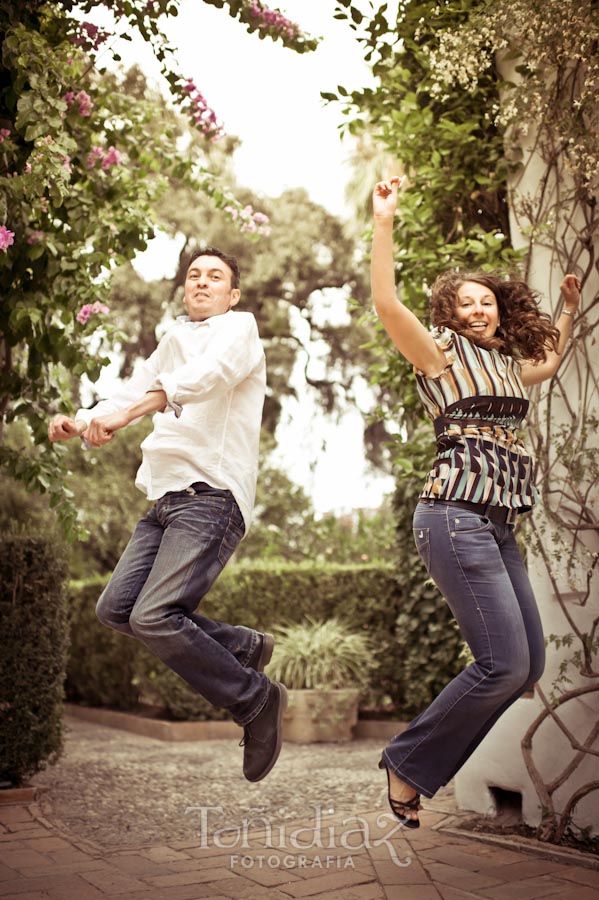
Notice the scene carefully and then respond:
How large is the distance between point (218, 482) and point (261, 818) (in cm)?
214

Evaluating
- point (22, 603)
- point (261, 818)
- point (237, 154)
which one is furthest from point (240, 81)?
point (261, 818)

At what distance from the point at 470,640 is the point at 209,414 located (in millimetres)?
1146

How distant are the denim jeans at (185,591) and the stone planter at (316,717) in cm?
427

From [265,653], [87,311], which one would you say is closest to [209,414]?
[265,653]

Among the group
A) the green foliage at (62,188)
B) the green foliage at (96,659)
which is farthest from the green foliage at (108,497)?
the green foliage at (62,188)

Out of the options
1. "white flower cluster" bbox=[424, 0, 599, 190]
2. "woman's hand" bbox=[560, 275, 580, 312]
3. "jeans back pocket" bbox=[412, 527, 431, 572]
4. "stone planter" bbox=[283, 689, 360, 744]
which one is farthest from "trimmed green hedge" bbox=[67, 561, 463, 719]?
"jeans back pocket" bbox=[412, 527, 431, 572]

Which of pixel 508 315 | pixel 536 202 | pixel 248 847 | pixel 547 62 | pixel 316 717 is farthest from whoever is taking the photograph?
pixel 316 717

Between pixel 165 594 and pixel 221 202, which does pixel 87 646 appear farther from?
pixel 165 594

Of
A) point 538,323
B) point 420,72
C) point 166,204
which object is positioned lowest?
point 538,323

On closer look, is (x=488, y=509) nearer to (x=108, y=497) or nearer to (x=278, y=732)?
(x=278, y=732)

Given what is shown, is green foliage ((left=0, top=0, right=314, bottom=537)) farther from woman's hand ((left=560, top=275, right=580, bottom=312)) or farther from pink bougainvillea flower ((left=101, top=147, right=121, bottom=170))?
woman's hand ((left=560, top=275, right=580, bottom=312))

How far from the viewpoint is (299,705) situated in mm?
7176

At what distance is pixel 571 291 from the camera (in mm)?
3541

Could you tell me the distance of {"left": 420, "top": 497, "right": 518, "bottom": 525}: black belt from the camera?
2920 mm
